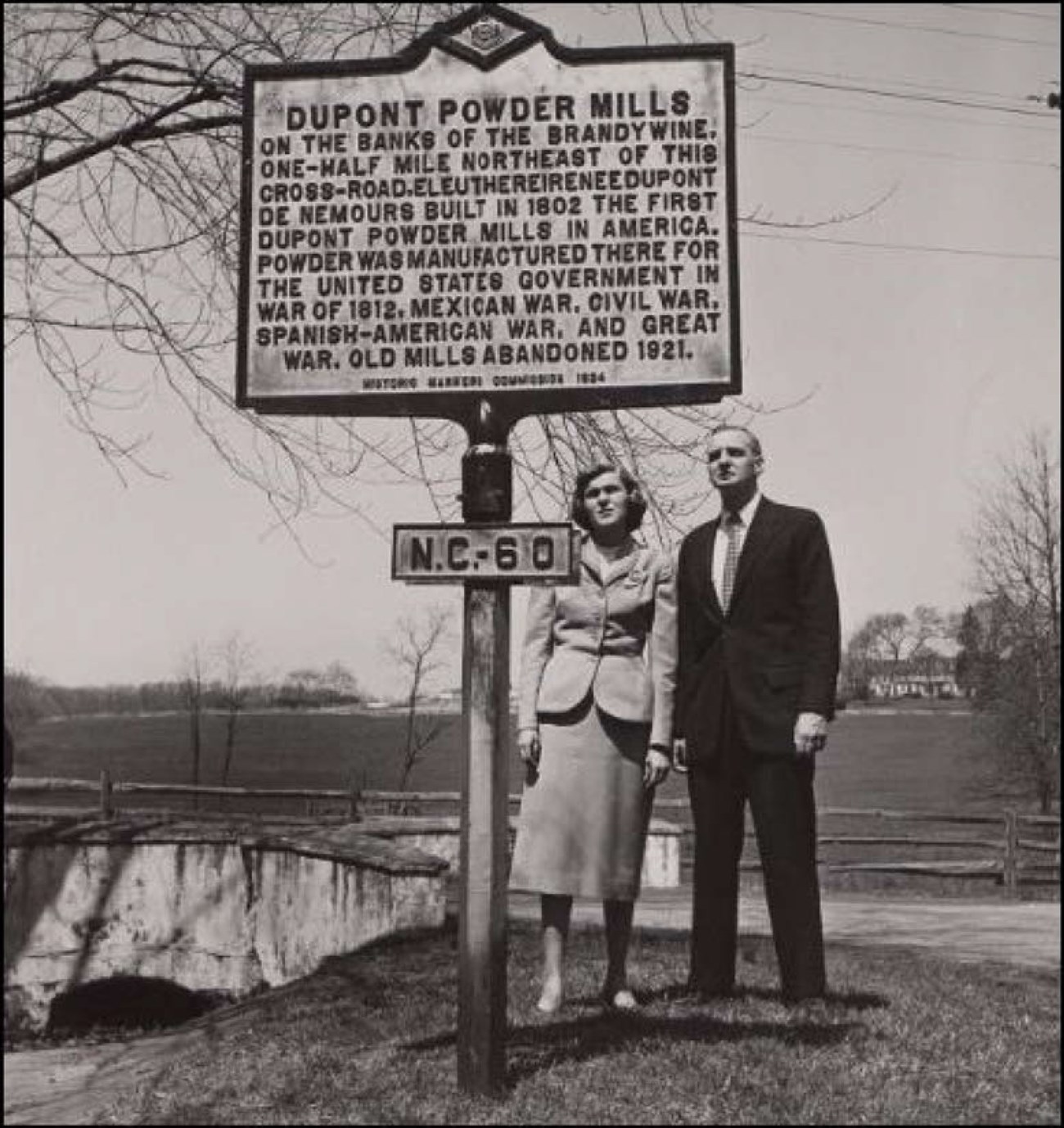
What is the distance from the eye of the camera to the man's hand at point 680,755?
17.0 ft

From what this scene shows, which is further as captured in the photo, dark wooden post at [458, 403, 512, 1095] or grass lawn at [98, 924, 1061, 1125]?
dark wooden post at [458, 403, 512, 1095]

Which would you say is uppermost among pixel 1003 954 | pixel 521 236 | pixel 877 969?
pixel 521 236

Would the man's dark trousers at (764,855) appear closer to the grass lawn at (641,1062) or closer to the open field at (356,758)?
the grass lawn at (641,1062)

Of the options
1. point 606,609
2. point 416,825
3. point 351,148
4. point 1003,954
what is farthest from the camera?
point 416,825

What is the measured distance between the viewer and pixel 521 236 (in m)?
4.29

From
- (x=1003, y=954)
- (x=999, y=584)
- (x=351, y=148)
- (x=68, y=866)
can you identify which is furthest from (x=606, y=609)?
(x=999, y=584)

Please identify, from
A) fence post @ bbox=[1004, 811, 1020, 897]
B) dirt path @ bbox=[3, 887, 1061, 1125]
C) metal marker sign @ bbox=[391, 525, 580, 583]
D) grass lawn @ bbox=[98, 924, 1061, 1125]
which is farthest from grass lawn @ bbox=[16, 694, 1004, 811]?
metal marker sign @ bbox=[391, 525, 580, 583]

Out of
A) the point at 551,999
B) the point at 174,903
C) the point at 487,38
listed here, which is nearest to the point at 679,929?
the point at 174,903

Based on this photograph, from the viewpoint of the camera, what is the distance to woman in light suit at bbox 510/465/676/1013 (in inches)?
194

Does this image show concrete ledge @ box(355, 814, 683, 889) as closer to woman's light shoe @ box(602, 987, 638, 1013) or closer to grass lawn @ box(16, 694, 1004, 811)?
grass lawn @ box(16, 694, 1004, 811)

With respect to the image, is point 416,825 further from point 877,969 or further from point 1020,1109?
point 1020,1109

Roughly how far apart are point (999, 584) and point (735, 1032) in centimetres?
2856

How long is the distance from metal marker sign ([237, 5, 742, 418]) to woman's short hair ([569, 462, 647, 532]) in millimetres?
713

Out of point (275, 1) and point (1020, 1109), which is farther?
point (275, 1)
